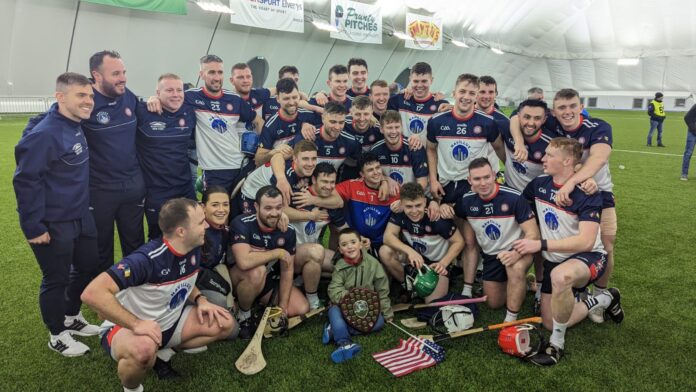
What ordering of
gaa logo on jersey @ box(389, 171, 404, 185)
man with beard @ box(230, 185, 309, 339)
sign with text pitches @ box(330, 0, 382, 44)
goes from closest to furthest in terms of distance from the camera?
man with beard @ box(230, 185, 309, 339) < gaa logo on jersey @ box(389, 171, 404, 185) < sign with text pitches @ box(330, 0, 382, 44)

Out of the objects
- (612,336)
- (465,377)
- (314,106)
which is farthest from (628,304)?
(314,106)

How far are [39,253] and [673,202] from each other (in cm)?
969

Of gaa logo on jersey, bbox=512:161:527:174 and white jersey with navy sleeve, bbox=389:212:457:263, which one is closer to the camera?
white jersey with navy sleeve, bbox=389:212:457:263

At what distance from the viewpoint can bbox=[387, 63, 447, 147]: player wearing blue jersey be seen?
17.3 ft

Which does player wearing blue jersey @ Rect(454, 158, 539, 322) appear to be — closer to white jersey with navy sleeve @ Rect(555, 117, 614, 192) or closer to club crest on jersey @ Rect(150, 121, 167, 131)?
white jersey with navy sleeve @ Rect(555, 117, 614, 192)

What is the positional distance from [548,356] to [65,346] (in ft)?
12.0

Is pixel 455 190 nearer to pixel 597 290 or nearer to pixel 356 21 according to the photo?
pixel 597 290

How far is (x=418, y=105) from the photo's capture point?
17.9ft

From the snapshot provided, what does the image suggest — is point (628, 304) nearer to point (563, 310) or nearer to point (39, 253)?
point (563, 310)

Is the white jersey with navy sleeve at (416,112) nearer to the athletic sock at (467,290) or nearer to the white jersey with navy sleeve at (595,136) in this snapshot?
the white jersey with navy sleeve at (595,136)

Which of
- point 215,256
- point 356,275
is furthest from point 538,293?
point 215,256

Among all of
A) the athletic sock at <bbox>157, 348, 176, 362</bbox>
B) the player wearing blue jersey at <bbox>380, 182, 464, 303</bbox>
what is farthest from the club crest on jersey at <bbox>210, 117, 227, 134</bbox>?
the athletic sock at <bbox>157, 348, 176, 362</bbox>

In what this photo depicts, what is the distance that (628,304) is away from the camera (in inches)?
165

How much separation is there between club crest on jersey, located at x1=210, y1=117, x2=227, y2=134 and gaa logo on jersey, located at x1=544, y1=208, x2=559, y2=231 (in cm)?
334
